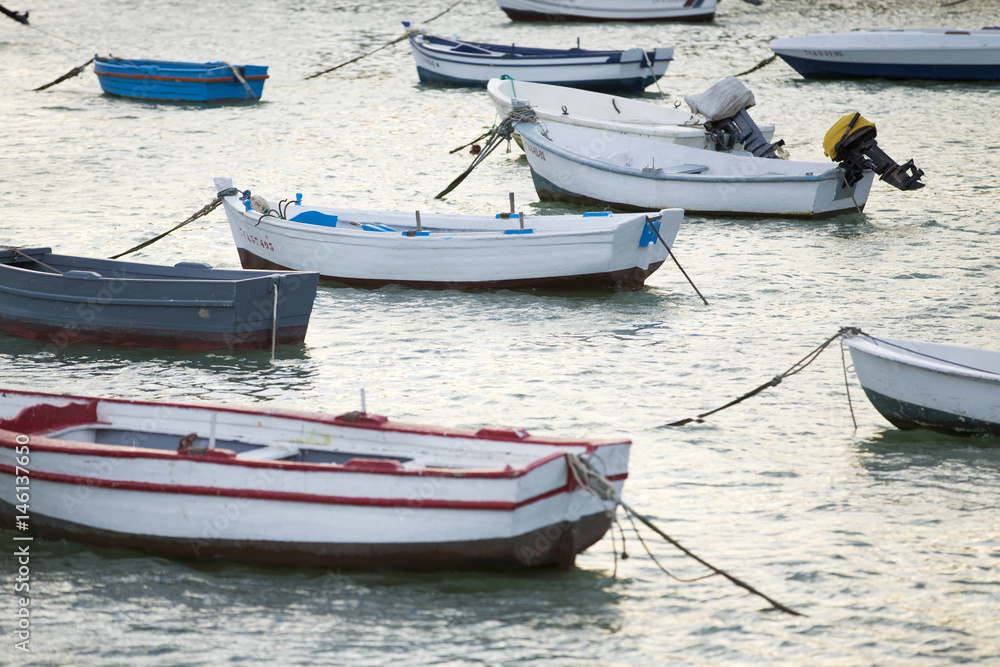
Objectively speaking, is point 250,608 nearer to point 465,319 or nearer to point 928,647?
point 928,647

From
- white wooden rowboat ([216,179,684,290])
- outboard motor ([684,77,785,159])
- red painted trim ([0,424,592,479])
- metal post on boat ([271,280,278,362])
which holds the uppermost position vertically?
outboard motor ([684,77,785,159])

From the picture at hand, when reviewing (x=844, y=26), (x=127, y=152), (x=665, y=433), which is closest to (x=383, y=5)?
(x=844, y=26)

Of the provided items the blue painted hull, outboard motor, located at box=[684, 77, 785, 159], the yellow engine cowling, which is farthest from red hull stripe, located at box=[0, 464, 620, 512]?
the blue painted hull

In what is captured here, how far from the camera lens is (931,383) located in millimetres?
7453

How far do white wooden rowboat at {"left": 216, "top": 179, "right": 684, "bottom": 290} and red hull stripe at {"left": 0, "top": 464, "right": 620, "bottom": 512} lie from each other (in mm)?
5785

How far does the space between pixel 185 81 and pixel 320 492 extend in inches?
788

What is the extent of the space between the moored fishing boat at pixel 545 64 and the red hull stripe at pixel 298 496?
1910 cm

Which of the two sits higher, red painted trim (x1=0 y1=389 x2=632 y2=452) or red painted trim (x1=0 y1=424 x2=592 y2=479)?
red painted trim (x1=0 y1=389 x2=632 y2=452)

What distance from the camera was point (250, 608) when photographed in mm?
5699

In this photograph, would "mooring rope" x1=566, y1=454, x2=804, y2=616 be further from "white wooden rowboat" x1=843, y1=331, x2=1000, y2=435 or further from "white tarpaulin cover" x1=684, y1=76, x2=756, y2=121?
"white tarpaulin cover" x1=684, y1=76, x2=756, y2=121

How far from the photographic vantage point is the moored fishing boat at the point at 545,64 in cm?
2381

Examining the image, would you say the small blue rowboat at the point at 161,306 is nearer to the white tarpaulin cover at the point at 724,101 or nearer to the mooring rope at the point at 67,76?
the white tarpaulin cover at the point at 724,101

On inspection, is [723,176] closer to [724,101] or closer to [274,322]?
[724,101]

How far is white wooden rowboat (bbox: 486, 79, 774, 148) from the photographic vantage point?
16.5m
